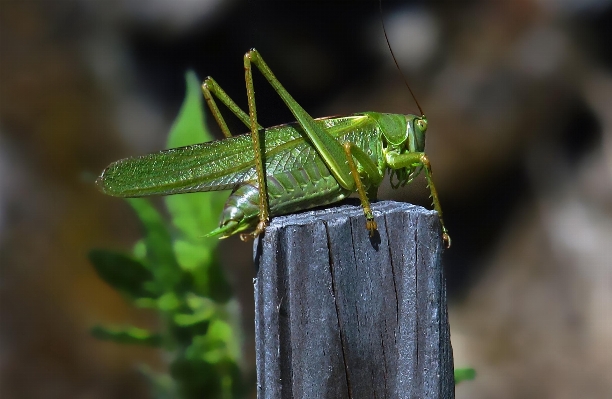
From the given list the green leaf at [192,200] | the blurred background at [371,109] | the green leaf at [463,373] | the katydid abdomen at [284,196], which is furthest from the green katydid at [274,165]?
the blurred background at [371,109]

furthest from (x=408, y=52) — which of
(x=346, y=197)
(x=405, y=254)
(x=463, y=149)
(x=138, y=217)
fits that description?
(x=405, y=254)

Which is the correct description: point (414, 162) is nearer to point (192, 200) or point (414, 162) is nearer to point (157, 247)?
point (192, 200)

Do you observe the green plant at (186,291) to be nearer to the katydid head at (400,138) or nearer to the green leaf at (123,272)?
the green leaf at (123,272)

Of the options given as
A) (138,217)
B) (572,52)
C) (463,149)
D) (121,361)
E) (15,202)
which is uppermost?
(572,52)

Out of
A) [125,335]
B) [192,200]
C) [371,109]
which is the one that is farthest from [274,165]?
[371,109]

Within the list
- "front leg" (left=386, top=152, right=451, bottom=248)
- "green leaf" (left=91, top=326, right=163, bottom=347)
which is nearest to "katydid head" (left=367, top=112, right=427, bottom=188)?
"front leg" (left=386, top=152, right=451, bottom=248)

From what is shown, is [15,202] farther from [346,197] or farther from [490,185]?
[490,185]

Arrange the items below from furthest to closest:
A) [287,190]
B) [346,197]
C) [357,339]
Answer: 1. [346,197]
2. [287,190]
3. [357,339]
